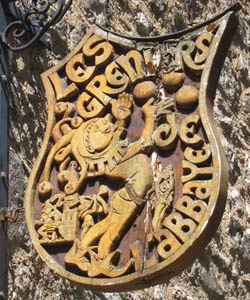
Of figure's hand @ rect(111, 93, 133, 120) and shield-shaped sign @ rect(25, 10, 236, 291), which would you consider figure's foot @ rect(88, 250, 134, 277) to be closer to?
shield-shaped sign @ rect(25, 10, 236, 291)

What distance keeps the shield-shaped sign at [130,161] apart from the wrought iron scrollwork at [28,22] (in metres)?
0.22

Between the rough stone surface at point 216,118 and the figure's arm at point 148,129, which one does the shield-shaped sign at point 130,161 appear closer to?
the figure's arm at point 148,129

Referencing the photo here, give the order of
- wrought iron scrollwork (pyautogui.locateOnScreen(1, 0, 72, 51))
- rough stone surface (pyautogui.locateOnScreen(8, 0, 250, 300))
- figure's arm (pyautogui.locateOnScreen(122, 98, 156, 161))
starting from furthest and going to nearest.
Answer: rough stone surface (pyautogui.locateOnScreen(8, 0, 250, 300)) < wrought iron scrollwork (pyautogui.locateOnScreen(1, 0, 72, 51)) < figure's arm (pyautogui.locateOnScreen(122, 98, 156, 161))

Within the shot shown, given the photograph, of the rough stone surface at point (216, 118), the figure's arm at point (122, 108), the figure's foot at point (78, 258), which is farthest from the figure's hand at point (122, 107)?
the rough stone surface at point (216, 118)

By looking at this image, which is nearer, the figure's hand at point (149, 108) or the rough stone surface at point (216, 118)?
the figure's hand at point (149, 108)

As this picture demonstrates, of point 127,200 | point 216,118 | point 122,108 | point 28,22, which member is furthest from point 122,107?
point 216,118

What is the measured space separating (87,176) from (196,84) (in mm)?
354

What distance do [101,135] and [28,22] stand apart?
67 centimetres

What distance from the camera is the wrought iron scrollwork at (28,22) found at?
11.9 ft

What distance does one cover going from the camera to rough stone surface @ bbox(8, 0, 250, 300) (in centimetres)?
384

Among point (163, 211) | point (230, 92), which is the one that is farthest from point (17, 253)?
point (230, 92)

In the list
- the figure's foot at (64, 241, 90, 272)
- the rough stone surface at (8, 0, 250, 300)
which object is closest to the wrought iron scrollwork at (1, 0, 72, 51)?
the rough stone surface at (8, 0, 250, 300)

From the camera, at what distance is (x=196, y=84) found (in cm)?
321

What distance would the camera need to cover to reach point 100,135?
3281 millimetres
